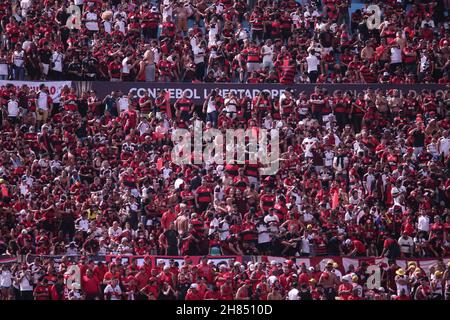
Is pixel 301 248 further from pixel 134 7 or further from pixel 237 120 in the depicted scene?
pixel 134 7

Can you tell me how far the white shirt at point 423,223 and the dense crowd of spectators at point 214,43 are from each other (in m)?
6.03

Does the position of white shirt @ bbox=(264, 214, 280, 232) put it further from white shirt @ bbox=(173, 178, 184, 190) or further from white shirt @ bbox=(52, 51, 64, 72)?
white shirt @ bbox=(52, 51, 64, 72)

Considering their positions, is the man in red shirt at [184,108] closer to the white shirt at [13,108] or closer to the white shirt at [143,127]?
the white shirt at [143,127]

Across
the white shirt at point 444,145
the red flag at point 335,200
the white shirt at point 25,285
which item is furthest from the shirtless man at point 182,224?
the white shirt at point 444,145

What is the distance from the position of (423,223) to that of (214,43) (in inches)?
331

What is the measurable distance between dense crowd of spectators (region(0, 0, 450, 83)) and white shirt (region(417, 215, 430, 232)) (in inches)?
237

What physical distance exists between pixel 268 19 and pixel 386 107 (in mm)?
4405

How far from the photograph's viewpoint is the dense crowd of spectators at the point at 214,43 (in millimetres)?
35000

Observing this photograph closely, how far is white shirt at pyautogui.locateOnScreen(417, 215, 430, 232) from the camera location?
100ft

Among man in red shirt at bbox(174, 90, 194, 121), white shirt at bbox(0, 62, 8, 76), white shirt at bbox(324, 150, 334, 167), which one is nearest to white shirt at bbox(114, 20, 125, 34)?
man in red shirt at bbox(174, 90, 194, 121)

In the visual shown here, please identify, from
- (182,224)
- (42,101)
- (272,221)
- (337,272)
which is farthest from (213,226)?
(42,101)

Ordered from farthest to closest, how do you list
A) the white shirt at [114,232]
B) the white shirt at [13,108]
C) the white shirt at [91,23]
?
the white shirt at [91,23] < the white shirt at [13,108] < the white shirt at [114,232]

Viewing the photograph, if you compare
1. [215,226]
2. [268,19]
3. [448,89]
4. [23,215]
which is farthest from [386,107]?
[23,215]

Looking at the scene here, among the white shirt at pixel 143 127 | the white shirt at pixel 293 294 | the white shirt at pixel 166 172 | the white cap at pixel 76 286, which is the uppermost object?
the white shirt at pixel 143 127
